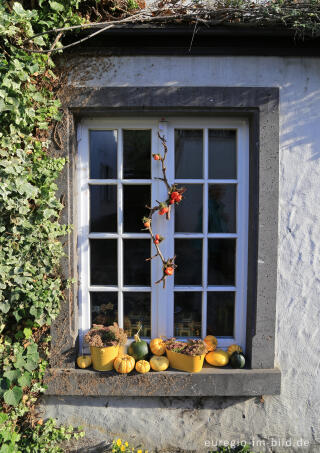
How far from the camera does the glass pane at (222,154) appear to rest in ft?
9.10

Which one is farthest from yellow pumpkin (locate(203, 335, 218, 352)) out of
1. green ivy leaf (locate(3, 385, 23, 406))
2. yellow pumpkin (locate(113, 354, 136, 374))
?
green ivy leaf (locate(3, 385, 23, 406))

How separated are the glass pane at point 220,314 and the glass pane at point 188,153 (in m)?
1.08

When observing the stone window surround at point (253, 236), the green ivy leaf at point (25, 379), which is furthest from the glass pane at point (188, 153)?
the green ivy leaf at point (25, 379)

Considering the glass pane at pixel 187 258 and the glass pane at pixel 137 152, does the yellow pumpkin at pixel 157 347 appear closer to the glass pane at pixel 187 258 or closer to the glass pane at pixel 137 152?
the glass pane at pixel 187 258

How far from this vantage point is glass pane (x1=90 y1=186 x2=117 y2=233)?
2.81 meters

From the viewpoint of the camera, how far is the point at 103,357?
2607 millimetres

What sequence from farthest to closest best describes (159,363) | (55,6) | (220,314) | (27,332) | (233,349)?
(220,314) → (233,349) → (159,363) → (27,332) → (55,6)

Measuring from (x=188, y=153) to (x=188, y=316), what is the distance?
1.44m

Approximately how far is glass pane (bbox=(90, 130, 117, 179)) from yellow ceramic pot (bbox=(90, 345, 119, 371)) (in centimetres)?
144

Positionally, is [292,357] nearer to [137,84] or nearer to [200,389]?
[200,389]

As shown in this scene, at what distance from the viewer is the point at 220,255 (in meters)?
2.83

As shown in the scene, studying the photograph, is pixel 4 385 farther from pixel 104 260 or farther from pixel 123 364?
pixel 104 260

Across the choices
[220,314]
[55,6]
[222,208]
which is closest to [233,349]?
[220,314]

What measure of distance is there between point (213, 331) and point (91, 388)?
113 centimetres
